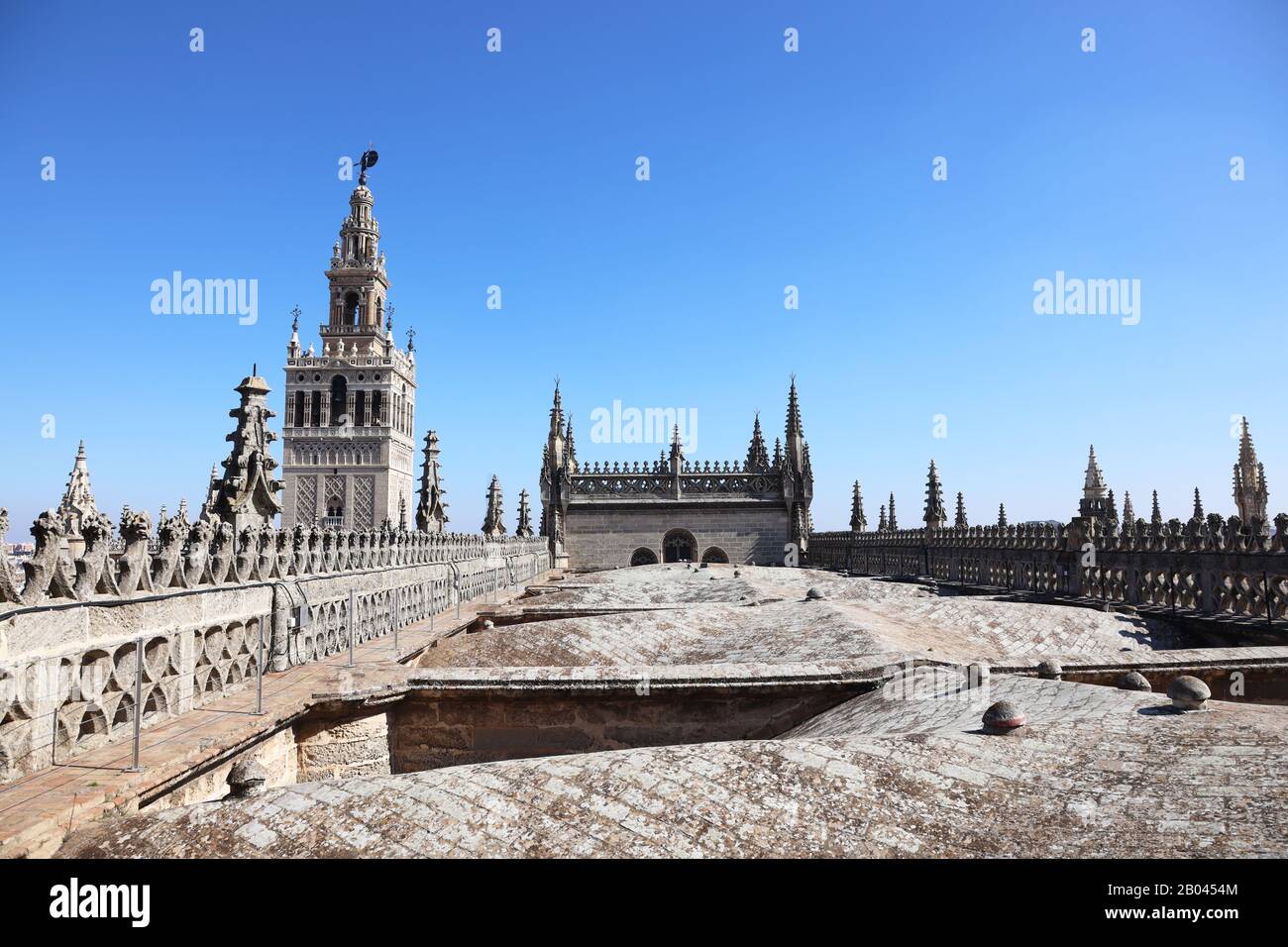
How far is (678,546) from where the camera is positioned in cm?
3934

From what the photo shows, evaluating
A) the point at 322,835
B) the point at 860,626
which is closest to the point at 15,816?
the point at 322,835

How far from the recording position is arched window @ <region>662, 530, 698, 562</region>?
3903 cm

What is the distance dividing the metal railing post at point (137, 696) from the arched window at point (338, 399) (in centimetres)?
7387

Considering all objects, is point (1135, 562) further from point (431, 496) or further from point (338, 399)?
point (338, 399)

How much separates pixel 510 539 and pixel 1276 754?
77.9ft

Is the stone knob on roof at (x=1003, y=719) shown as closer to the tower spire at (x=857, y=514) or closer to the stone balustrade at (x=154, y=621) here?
the stone balustrade at (x=154, y=621)

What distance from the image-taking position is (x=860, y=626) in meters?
11.5

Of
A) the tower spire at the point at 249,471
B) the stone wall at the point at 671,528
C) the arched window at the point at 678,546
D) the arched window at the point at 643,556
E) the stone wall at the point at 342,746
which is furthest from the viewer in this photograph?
the arched window at the point at 678,546

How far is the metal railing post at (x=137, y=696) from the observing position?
5.22m

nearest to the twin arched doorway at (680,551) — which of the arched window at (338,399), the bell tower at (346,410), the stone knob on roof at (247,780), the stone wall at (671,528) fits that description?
the stone wall at (671,528)

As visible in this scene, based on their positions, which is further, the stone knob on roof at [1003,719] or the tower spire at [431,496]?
the tower spire at [431,496]

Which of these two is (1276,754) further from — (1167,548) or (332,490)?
(332,490)

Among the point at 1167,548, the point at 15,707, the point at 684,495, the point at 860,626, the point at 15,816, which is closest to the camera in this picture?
the point at 15,816
